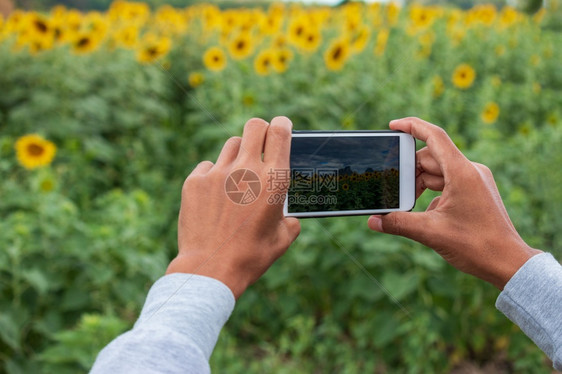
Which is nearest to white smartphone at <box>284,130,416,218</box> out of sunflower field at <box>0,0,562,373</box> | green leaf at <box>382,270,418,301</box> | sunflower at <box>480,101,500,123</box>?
sunflower field at <box>0,0,562,373</box>

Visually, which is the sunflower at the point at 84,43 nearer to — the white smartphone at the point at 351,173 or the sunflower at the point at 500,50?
the white smartphone at the point at 351,173

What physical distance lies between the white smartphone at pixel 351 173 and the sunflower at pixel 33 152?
5.52ft

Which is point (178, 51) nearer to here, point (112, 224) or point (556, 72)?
point (112, 224)

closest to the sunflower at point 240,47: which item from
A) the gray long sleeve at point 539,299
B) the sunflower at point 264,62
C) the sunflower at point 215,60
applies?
the sunflower at point 215,60

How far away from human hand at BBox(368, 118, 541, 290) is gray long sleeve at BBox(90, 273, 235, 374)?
1.05 feet

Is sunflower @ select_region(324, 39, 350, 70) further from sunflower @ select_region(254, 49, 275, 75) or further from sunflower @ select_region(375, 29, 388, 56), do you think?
sunflower @ select_region(375, 29, 388, 56)

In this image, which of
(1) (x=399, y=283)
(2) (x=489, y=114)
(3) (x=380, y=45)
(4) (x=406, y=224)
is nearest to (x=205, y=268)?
(4) (x=406, y=224)

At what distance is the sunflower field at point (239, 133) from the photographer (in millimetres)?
1773

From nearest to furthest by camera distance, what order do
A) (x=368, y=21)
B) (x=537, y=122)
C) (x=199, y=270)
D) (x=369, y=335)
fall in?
(x=199, y=270), (x=369, y=335), (x=537, y=122), (x=368, y=21)

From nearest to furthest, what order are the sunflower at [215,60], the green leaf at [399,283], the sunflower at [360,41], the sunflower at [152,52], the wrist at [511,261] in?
the wrist at [511,261], the green leaf at [399,283], the sunflower at [215,60], the sunflower at [360,41], the sunflower at [152,52]

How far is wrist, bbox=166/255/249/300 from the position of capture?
0.69m

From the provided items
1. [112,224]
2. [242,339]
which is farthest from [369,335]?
[112,224]

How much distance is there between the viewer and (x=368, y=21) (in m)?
4.49

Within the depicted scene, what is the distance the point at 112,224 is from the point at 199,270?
1350 mm
